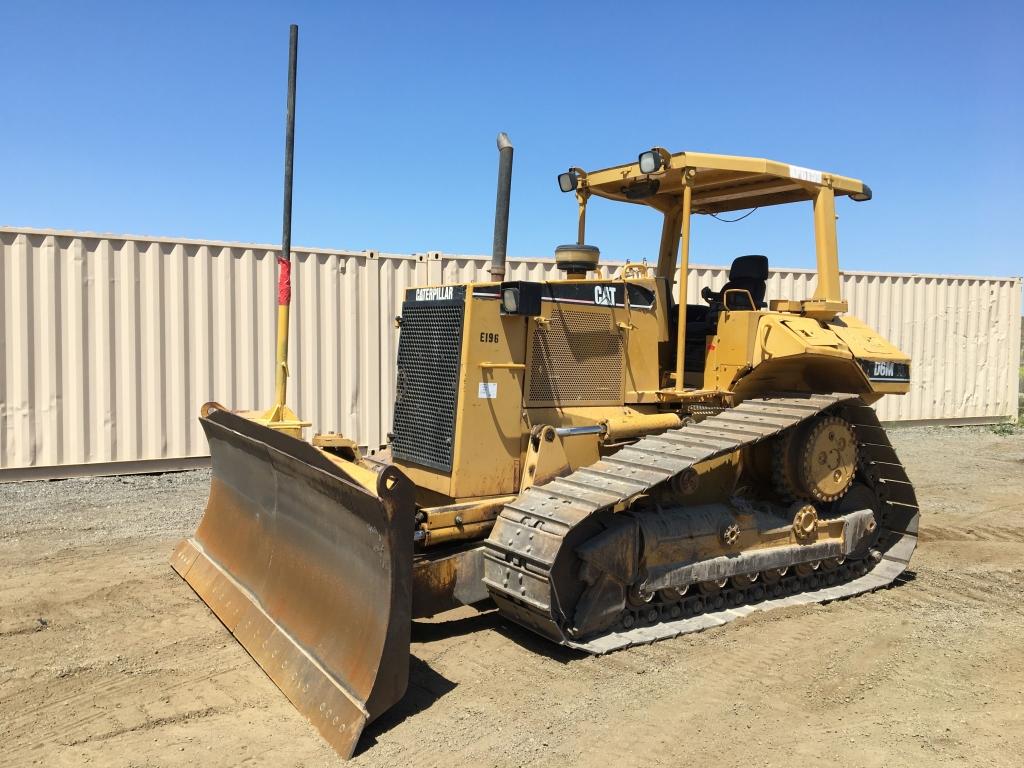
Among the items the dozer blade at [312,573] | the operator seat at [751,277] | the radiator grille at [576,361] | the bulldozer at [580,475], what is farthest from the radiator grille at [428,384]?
the operator seat at [751,277]

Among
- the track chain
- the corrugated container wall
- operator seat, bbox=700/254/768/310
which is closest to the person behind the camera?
the track chain

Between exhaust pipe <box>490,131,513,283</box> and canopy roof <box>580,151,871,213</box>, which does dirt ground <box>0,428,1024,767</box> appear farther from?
canopy roof <box>580,151,871,213</box>

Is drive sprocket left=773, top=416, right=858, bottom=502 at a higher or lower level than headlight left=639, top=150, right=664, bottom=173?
lower

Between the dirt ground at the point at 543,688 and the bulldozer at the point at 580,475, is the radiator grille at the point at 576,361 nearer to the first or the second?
the bulldozer at the point at 580,475

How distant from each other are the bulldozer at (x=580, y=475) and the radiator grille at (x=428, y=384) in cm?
2

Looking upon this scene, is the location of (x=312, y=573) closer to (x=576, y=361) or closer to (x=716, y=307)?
(x=576, y=361)

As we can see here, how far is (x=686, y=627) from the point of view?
205 inches

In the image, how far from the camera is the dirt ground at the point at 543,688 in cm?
375

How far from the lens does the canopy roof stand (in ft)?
19.7

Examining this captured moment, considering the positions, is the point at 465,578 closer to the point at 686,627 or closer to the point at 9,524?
the point at 686,627

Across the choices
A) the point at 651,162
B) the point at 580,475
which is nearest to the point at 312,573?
the point at 580,475

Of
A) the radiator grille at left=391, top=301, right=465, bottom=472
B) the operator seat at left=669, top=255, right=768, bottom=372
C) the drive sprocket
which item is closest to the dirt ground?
the drive sprocket

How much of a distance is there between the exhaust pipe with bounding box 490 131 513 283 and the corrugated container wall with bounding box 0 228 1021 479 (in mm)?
6005

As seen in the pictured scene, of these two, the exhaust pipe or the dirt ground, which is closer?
the dirt ground
